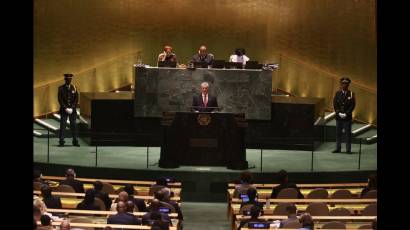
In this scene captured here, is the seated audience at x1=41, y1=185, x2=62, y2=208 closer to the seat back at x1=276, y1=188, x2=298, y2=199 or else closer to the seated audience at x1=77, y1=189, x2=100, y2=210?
the seated audience at x1=77, y1=189, x2=100, y2=210

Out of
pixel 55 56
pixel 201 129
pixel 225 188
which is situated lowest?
pixel 225 188

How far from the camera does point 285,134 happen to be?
63.7 ft

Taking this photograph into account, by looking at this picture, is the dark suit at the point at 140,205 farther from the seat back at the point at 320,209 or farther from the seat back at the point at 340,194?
the seat back at the point at 340,194

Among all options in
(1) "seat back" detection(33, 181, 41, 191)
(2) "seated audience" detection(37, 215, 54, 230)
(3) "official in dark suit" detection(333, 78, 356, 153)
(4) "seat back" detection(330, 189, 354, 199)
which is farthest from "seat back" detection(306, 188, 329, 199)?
(3) "official in dark suit" detection(333, 78, 356, 153)

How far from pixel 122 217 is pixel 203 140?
6.40 m

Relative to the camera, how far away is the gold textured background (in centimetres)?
2155

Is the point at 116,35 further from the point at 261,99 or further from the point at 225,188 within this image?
the point at 225,188

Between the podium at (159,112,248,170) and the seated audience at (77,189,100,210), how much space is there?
4.70m

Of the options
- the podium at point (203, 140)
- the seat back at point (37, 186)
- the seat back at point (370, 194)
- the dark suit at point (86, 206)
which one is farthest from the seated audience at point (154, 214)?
the podium at point (203, 140)

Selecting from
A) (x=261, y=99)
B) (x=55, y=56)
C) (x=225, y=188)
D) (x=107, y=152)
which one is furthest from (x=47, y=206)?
(x=55, y=56)

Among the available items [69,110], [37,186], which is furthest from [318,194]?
[69,110]

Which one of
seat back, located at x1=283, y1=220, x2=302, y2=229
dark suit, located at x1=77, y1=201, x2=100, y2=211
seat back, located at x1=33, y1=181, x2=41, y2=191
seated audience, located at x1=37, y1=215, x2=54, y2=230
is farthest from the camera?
seat back, located at x1=33, y1=181, x2=41, y2=191
